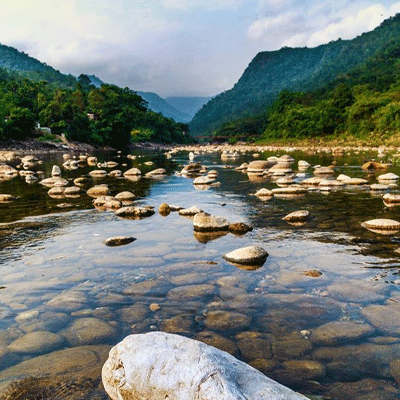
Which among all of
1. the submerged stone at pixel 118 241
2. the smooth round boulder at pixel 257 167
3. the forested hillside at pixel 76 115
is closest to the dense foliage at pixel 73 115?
the forested hillside at pixel 76 115

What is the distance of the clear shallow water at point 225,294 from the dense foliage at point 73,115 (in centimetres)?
5409

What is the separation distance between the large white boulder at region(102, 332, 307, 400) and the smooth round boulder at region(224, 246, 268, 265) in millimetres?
3219

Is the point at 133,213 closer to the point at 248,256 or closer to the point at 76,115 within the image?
the point at 248,256

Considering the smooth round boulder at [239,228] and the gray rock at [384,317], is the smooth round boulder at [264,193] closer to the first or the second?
the smooth round boulder at [239,228]

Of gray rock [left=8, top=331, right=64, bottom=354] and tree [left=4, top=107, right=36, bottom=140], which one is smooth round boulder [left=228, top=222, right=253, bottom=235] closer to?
gray rock [left=8, top=331, right=64, bottom=354]

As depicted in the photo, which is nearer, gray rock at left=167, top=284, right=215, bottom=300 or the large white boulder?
the large white boulder

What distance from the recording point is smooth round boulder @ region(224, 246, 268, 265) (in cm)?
621

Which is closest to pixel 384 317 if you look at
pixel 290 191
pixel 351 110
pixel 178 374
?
pixel 178 374

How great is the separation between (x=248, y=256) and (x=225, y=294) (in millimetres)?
1328

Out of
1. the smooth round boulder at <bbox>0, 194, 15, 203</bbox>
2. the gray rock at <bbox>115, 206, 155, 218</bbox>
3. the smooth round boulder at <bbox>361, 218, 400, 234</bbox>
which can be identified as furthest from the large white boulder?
the smooth round boulder at <bbox>0, 194, 15, 203</bbox>

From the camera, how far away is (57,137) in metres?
67.1

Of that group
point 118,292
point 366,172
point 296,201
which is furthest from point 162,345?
point 366,172

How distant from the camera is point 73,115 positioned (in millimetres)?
72688

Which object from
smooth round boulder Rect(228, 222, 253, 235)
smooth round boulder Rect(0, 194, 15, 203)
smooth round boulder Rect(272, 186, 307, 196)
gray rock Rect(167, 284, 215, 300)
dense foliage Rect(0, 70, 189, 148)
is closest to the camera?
gray rock Rect(167, 284, 215, 300)
